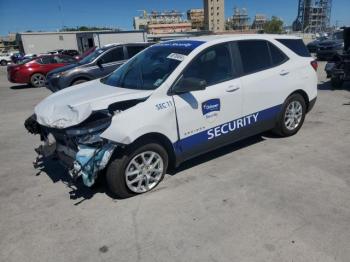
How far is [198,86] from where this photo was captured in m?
3.60

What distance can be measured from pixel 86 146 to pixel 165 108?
100 cm

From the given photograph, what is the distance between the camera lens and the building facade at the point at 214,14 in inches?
4437

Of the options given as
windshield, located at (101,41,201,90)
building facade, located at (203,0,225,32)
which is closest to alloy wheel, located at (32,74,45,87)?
windshield, located at (101,41,201,90)

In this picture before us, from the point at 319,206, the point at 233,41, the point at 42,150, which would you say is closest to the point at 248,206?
the point at 319,206

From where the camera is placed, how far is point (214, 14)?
377 feet

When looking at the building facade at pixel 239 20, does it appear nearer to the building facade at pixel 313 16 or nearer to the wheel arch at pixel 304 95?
the building facade at pixel 313 16

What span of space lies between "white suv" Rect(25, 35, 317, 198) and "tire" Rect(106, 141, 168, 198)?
0.04ft

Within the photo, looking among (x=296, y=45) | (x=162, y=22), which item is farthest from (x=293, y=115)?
(x=162, y=22)

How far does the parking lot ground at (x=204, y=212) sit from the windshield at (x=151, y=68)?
4.38ft

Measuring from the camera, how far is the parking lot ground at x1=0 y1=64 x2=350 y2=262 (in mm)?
2762

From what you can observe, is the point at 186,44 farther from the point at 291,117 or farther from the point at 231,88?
the point at 291,117

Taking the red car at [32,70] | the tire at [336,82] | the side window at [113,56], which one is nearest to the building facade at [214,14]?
the red car at [32,70]

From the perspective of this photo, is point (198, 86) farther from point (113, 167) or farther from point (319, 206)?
point (319, 206)

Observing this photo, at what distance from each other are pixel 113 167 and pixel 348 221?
249cm
